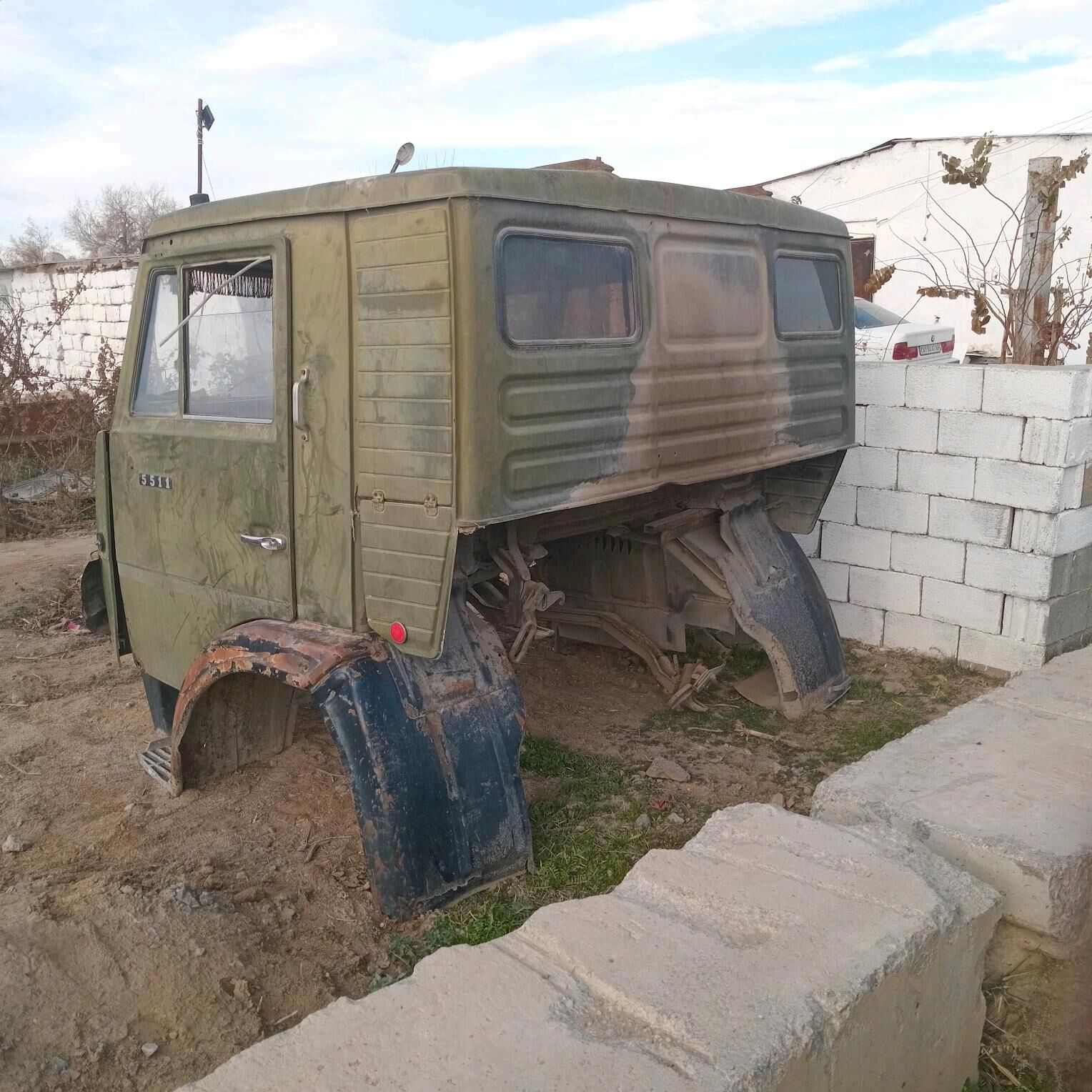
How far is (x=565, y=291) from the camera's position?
3.10 meters

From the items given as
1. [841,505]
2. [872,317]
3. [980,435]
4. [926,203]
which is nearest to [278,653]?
[841,505]

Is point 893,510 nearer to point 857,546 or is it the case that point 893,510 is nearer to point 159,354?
point 857,546

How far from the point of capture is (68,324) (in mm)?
14625

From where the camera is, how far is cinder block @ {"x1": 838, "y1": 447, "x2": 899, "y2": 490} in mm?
5301

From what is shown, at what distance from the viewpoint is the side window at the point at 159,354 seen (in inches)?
147

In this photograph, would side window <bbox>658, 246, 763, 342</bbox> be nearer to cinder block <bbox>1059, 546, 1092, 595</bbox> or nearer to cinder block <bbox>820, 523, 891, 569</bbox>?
cinder block <bbox>820, 523, 891, 569</bbox>

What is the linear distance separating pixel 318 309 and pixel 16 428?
8095 mm

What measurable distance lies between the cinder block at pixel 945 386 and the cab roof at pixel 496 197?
1486mm

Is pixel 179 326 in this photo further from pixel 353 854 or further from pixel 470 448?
pixel 353 854

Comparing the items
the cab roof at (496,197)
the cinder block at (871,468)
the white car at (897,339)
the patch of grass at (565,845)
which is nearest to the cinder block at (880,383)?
the cinder block at (871,468)

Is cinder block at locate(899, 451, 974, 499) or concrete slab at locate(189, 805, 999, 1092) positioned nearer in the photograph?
concrete slab at locate(189, 805, 999, 1092)

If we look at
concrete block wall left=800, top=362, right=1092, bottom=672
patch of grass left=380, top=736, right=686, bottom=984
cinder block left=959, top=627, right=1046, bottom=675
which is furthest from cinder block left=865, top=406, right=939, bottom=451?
patch of grass left=380, top=736, right=686, bottom=984

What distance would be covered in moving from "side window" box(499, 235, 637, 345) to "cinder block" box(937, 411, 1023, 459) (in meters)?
2.38

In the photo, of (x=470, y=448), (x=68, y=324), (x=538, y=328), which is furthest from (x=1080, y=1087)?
(x=68, y=324)
